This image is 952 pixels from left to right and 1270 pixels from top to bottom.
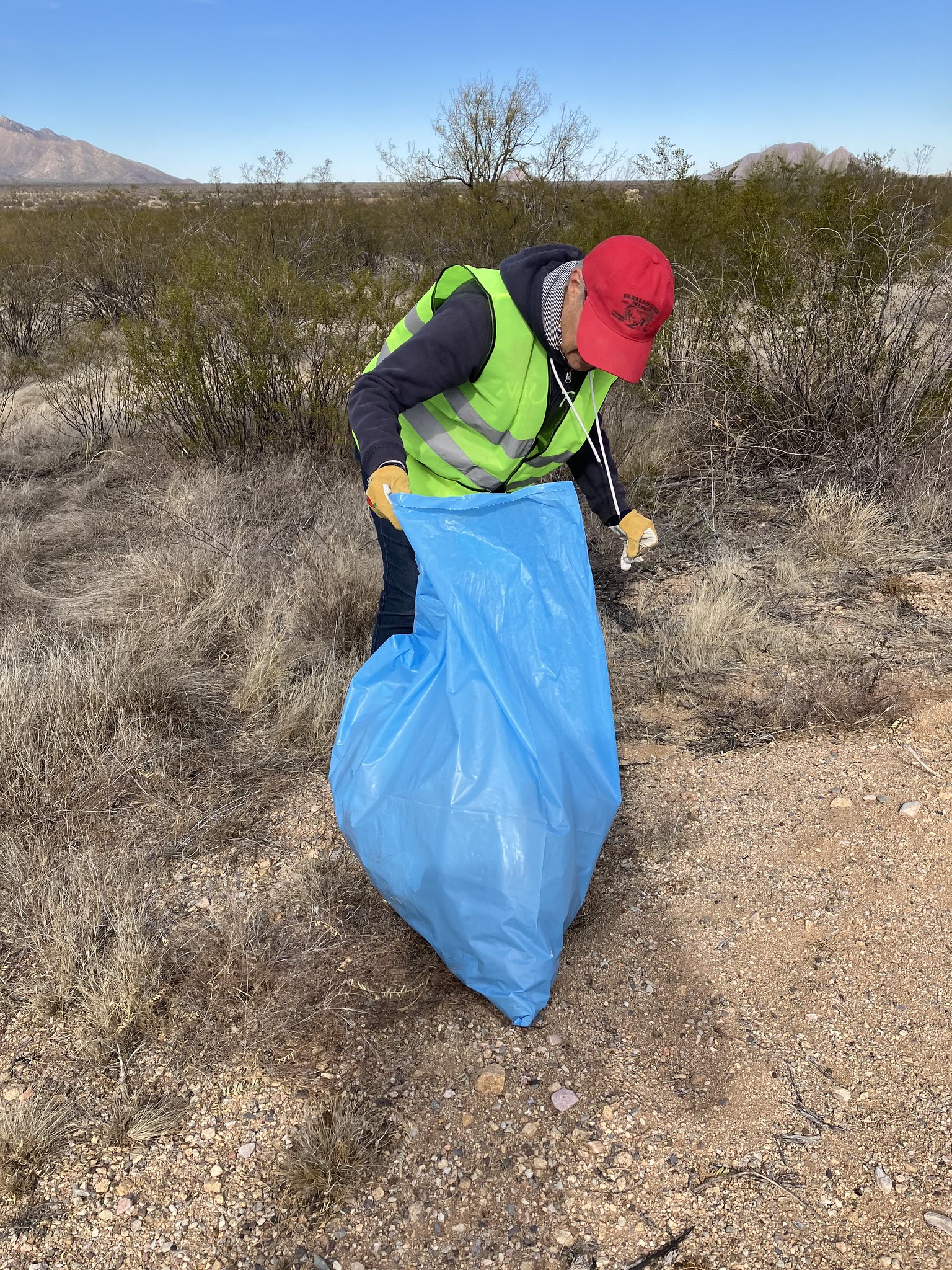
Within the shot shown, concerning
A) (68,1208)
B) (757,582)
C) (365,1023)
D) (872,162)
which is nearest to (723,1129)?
(365,1023)

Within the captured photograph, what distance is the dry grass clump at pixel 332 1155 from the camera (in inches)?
52.2

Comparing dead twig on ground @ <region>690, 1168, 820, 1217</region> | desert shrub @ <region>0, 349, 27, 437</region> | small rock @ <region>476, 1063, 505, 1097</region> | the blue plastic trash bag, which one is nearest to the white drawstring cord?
the blue plastic trash bag

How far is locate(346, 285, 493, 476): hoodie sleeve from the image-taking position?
5.13 feet

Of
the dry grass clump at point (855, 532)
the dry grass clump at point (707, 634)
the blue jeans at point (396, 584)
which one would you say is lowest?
the dry grass clump at point (707, 634)

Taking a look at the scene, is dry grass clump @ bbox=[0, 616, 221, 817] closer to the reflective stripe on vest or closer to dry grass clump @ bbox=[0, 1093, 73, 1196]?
dry grass clump @ bbox=[0, 1093, 73, 1196]

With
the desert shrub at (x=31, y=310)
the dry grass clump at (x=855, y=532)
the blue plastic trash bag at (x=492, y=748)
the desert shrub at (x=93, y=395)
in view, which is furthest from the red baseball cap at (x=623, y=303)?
the desert shrub at (x=31, y=310)

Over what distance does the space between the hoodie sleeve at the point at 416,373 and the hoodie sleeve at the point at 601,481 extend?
1.52 feet

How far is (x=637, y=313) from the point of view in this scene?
1.57m

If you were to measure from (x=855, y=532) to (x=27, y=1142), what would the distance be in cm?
357

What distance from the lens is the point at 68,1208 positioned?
4.29ft

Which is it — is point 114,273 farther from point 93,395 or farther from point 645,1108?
point 645,1108

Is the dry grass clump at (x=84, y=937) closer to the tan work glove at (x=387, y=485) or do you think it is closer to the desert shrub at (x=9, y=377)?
the tan work glove at (x=387, y=485)

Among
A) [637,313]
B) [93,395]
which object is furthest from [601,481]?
[93,395]

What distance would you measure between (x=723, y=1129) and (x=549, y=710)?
0.79 meters
